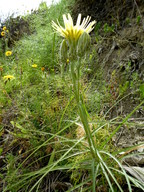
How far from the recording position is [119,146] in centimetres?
126

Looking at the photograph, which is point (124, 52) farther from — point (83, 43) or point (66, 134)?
point (83, 43)

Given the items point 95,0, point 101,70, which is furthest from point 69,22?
point 95,0

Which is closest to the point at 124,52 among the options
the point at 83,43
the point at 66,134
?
the point at 66,134

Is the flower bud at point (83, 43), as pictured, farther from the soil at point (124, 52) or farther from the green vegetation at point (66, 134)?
the soil at point (124, 52)

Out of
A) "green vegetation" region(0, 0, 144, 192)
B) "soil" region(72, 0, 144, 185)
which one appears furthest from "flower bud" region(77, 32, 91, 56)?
"soil" region(72, 0, 144, 185)

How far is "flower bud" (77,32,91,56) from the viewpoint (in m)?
0.72

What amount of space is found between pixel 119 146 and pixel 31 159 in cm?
52

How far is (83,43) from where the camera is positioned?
720 mm

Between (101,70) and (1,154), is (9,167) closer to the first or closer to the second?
(1,154)

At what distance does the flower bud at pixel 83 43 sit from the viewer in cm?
72

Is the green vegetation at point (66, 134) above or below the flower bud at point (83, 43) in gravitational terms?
below

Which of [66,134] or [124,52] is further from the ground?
[124,52]

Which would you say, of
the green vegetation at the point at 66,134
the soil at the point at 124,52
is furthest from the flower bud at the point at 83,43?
the soil at the point at 124,52

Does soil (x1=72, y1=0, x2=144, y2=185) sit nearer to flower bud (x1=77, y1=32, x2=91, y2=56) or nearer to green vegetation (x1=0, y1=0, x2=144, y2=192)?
green vegetation (x1=0, y1=0, x2=144, y2=192)
